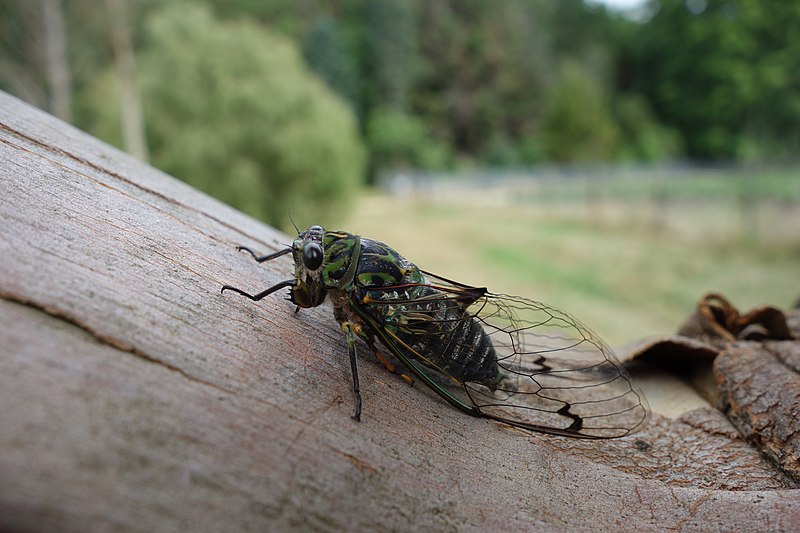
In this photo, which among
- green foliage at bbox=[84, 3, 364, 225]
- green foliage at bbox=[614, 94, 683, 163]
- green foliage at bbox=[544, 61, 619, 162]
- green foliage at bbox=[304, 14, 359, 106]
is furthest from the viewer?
green foliage at bbox=[614, 94, 683, 163]

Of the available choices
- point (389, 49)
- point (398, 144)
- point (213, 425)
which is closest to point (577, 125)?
point (398, 144)

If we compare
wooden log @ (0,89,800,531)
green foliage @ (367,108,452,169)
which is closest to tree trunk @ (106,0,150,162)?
wooden log @ (0,89,800,531)

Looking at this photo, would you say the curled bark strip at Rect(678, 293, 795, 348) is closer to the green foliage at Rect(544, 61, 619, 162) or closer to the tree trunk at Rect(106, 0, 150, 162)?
the tree trunk at Rect(106, 0, 150, 162)

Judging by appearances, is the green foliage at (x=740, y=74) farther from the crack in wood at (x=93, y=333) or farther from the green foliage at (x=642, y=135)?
the crack in wood at (x=93, y=333)

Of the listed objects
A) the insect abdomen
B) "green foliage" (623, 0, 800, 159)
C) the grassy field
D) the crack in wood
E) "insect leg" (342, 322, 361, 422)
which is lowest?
the crack in wood

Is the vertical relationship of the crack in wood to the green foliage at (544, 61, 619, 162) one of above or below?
below

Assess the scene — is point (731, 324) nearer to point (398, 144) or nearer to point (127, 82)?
point (127, 82)
